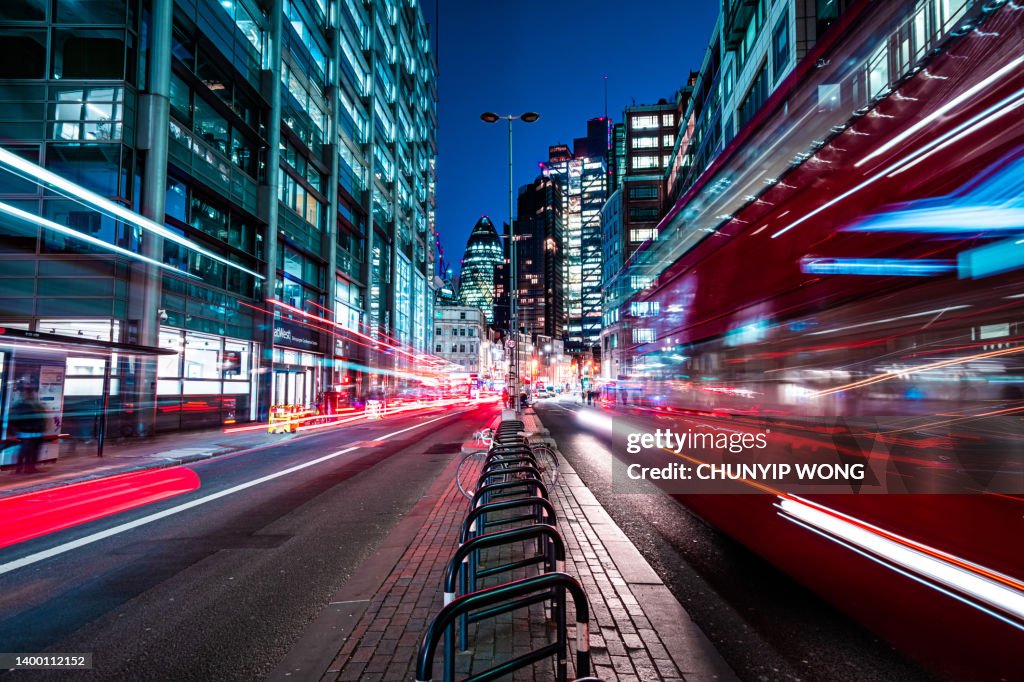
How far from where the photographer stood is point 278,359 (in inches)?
1193

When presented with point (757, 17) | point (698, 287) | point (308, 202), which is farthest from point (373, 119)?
point (698, 287)

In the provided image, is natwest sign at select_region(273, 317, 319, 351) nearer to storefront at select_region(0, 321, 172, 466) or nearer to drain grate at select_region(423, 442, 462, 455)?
storefront at select_region(0, 321, 172, 466)

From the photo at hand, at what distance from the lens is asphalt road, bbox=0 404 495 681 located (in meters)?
4.06

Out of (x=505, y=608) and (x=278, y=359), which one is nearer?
(x=505, y=608)

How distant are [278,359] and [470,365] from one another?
3677 inches

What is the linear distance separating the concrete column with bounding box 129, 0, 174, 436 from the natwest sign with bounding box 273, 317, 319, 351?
9.67 meters

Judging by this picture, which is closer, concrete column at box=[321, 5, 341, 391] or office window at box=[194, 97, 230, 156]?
office window at box=[194, 97, 230, 156]

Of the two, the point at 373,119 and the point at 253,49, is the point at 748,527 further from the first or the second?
the point at 373,119

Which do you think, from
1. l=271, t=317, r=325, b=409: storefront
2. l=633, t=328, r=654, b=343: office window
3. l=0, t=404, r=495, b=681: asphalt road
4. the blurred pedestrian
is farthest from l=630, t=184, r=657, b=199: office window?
the blurred pedestrian

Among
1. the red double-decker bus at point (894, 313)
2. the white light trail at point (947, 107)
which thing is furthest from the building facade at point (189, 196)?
the white light trail at point (947, 107)

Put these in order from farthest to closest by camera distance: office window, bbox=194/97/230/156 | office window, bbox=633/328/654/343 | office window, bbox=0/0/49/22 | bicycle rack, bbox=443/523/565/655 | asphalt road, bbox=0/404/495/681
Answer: office window, bbox=194/97/230/156 → office window, bbox=0/0/49/22 → office window, bbox=633/328/654/343 → asphalt road, bbox=0/404/495/681 → bicycle rack, bbox=443/523/565/655

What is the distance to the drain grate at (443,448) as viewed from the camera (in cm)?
1648

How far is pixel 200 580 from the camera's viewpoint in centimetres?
560

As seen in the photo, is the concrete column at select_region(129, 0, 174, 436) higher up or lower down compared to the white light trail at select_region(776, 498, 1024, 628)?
higher up
